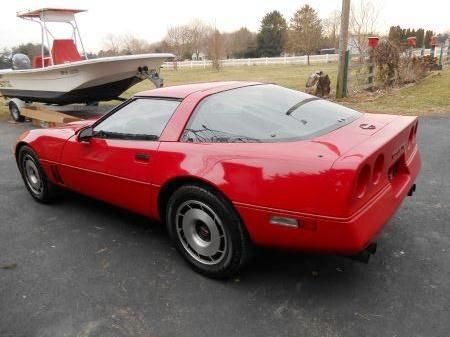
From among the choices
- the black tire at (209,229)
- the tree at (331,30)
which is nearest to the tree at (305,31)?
the tree at (331,30)

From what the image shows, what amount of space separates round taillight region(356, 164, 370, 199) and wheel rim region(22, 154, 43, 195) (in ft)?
10.9

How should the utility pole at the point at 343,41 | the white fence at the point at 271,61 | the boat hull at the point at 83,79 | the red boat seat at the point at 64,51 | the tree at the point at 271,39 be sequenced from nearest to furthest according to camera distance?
1. the boat hull at the point at 83,79
2. the red boat seat at the point at 64,51
3. the utility pole at the point at 343,41
4. the white fence at the point at 271,61
5. the tree at the point at 271,39

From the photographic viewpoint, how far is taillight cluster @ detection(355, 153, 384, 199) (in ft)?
7.35

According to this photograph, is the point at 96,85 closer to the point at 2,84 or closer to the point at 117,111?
the point at 2,84

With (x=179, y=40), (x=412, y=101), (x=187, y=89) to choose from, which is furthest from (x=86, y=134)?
(x=179, y=40)

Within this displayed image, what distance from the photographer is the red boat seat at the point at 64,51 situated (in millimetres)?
9852

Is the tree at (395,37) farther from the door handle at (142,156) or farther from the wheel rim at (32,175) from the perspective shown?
the door handle at (142,156)

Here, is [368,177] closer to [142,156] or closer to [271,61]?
[142,156]

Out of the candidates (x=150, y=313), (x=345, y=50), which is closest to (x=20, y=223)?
(x=150, y=313)

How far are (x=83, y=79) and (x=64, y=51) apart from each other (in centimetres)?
229

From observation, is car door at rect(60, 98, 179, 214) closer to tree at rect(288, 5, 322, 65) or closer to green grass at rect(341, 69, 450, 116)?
green grass at rect(341, 69, 450, 116)

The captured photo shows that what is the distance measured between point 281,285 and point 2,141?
7.17 metres

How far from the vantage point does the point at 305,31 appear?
41969 mm

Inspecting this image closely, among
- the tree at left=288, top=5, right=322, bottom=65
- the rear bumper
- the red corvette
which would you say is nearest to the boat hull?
the red corvette
